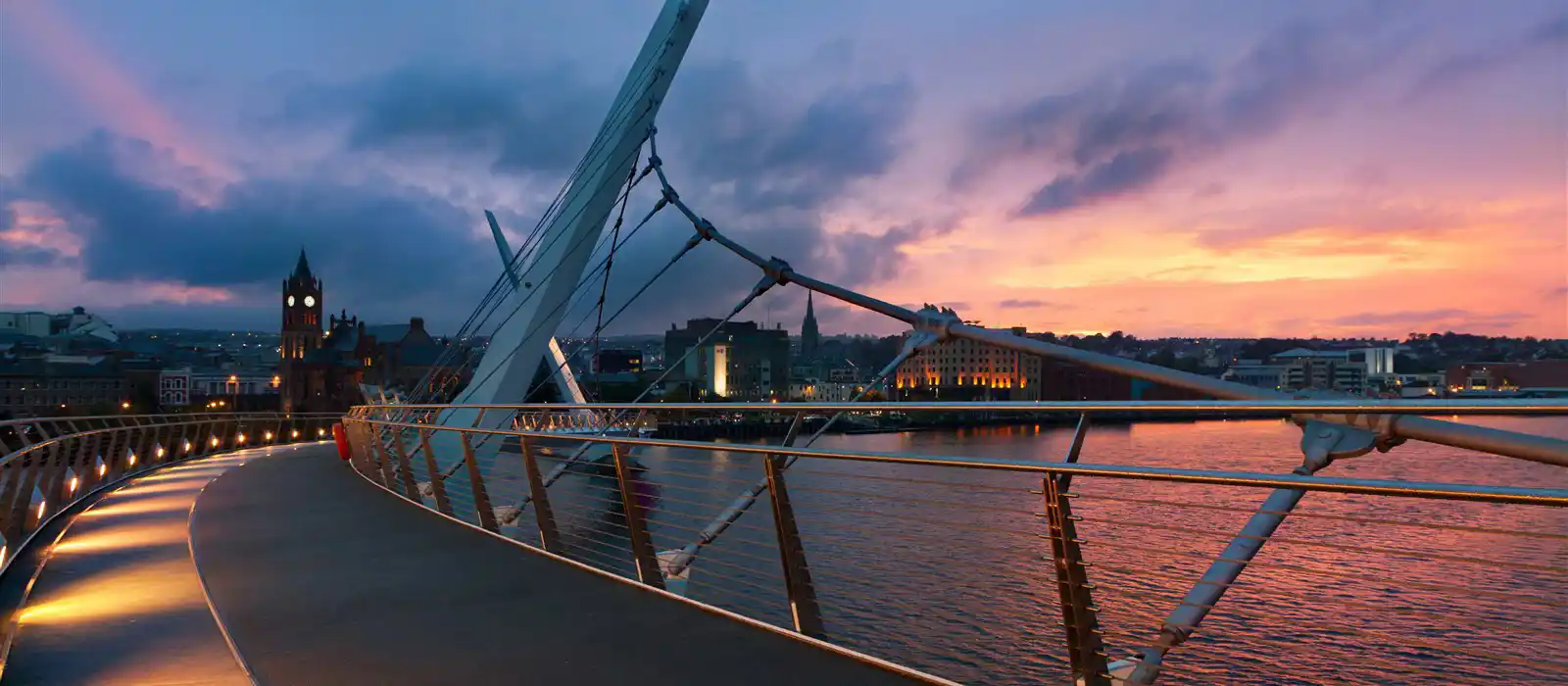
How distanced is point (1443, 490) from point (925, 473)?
34.9m

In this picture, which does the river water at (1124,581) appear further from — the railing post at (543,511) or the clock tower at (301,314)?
the clock tower at (301,314)

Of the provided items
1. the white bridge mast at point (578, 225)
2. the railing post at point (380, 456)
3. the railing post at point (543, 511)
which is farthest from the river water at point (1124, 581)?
the white bridge mast at point (578, 225)

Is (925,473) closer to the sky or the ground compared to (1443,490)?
closer to the ground

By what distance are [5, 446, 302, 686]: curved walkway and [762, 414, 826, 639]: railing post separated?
5.85 ft

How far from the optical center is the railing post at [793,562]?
3982mm

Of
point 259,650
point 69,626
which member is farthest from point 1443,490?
point 69,626

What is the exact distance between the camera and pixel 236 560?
19.8 feet

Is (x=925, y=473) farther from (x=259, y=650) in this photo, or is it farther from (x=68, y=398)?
(x=68, y=398)

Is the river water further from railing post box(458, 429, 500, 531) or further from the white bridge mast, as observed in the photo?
the white bridge mast

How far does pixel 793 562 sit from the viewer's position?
404 cm

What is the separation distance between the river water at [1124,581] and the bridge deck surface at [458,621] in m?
0.26

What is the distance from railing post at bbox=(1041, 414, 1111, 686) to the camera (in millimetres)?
2969

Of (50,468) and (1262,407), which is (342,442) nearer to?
(50,468)

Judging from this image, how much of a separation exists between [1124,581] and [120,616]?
62.5 feet
